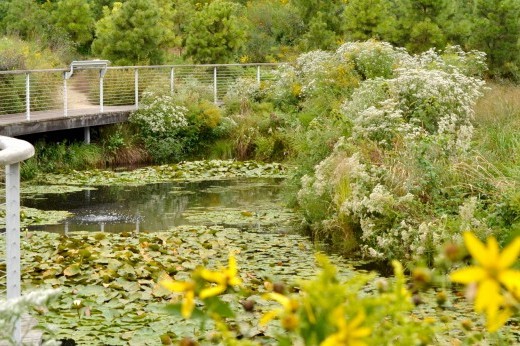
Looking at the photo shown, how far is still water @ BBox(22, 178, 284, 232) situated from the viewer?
12.4 metres

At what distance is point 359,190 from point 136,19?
590 inches

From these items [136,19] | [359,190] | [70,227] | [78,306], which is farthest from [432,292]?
[136,19]

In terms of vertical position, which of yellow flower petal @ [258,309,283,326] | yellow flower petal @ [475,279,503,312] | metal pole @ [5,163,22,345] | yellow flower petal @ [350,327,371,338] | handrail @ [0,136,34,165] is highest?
yellow flower petal @ [475,279,503,312]

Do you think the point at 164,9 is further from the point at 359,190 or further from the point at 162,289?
the point at 162,289

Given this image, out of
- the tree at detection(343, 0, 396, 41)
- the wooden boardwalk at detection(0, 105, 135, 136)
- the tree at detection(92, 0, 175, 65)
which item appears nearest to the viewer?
the wooden boardwalk at detection(0, 105, 135, 136)

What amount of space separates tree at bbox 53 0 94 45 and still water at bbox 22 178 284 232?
51.4 feet

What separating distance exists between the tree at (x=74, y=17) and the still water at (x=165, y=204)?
15652 mm

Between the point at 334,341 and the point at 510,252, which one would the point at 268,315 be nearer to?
the point at 334,341

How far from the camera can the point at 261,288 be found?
26.5 feet

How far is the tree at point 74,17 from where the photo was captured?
30500mm

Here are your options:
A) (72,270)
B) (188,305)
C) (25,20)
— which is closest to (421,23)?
(25,20)

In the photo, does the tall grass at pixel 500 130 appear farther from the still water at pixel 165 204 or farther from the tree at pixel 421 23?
the tree at pixel 421 23

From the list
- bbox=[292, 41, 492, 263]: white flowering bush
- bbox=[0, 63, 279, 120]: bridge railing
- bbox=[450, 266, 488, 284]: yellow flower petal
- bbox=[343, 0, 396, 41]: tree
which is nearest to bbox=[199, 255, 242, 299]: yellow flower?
bbox=[450, 266, 488, 284]: yellow flower petal

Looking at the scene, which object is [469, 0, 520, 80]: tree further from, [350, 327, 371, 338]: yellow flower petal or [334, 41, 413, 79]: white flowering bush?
[350, 327, 371, 338]: yellow flower petal
